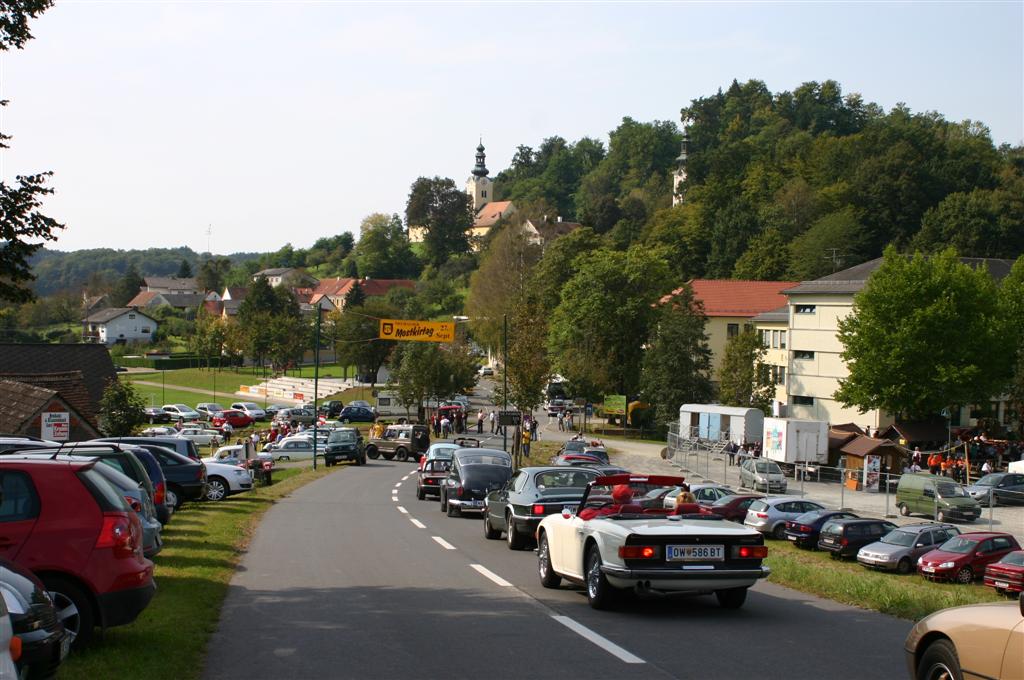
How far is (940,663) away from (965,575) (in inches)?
917

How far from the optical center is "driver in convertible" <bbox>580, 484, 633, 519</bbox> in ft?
37.5

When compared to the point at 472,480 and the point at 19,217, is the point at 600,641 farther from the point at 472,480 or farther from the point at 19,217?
the point at 472,480

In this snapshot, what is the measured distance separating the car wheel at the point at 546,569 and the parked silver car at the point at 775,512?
22865mm

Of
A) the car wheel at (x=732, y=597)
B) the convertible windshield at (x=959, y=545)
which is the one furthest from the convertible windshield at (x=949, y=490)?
the car wheel at (x=732, y=597)

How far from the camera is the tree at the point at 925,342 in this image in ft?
193

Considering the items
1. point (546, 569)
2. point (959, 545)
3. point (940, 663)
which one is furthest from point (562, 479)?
point (959, 545)

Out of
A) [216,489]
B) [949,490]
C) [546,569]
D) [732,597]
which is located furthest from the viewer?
[949,490]

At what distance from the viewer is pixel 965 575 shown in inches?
1075

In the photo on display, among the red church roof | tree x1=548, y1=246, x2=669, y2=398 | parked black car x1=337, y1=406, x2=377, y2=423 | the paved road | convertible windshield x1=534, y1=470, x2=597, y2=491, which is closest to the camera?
the paved road

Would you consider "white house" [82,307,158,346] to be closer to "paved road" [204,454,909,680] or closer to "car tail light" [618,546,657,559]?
"paved road" [204,454,909,680]

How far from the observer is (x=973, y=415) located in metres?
66.2

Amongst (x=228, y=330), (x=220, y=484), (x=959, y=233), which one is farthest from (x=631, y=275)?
(x=228, y=330)

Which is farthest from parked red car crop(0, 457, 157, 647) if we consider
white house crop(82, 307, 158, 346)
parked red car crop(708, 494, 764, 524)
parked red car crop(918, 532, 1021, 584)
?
white house crop(82, 307, 158, 346)

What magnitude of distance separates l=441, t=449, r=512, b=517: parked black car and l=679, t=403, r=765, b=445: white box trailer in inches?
1360
